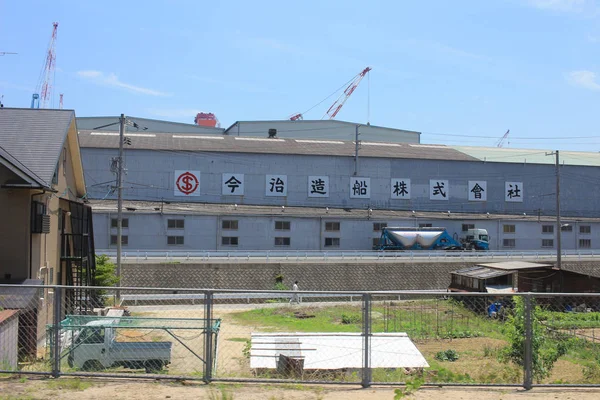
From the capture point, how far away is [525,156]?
68000 mm

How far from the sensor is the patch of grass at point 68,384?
866 centimetres

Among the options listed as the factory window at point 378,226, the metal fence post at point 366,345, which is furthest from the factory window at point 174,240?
the metal fence post at point 366,345

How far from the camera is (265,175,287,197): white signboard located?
187 ft

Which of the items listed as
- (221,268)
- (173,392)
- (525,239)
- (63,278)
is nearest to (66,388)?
(173,392)

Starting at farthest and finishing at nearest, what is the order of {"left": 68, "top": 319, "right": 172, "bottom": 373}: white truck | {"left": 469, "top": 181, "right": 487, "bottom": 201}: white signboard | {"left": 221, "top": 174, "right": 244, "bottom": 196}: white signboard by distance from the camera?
{"left": 469, "top": 181, "right": 487, "bottom": 201}: white signboard, {"left": 221, "top": 174, "right": 244, "bottom": 196}: white signboard, {"left": 68, "top": 319, "right": 172, "bottom": 373}: white truck

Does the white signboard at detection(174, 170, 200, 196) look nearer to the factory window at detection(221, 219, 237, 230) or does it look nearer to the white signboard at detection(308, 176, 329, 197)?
the factory window at detection(221, 219, 237, 230)

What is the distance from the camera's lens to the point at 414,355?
14773 millimetres

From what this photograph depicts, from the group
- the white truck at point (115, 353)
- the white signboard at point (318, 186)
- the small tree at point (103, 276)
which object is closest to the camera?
the white truck at point (115, 353)

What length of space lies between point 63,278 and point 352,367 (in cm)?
1456

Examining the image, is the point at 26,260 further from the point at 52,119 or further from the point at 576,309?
the point at 576,309

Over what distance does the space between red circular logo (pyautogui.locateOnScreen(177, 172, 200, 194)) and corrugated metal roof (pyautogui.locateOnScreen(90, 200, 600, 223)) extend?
148 cm

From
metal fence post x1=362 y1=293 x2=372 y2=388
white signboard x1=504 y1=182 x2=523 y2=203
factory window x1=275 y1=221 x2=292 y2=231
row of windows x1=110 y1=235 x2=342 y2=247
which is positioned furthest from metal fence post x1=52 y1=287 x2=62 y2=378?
white signboard x1=504 y1=182 x2=523 y2=203

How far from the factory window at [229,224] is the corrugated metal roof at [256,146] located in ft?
31.2

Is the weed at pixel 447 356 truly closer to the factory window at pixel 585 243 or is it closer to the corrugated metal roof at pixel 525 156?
the factory window at pixel 585 243
